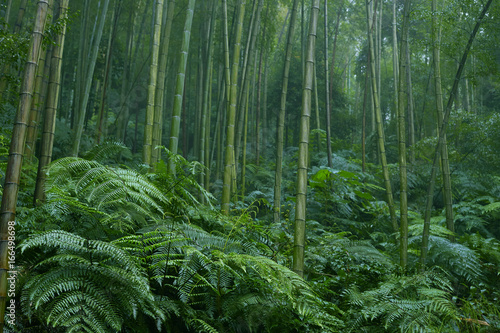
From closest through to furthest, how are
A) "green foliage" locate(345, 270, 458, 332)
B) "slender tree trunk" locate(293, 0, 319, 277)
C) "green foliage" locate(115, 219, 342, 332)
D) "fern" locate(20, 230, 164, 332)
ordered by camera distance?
"fern" locate(20, 230, 164, 332) → "green foliage" locate(115, 219, 342, 332) → "green foliage" locate(345, 270, 458, 332) → "slender tree trunk" locate(293, 0, 319, 277)

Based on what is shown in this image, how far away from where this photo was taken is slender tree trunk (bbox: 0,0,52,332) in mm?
1309

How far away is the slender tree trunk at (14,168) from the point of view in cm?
131

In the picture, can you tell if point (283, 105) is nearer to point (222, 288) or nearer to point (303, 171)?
point (303, 171)

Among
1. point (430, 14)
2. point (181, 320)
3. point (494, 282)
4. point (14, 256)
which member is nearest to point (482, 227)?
point (494, 282)

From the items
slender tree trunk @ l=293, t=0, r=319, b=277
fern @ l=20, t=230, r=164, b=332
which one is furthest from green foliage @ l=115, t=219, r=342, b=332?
slender tree trunk @ l=293, t=0, r=319, b=277

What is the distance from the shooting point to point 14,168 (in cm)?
139

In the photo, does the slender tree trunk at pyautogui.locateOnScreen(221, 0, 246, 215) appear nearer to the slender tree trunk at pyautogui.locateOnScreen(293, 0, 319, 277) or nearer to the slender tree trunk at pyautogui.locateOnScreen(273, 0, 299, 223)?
the slender tree trunk at pyautogui.locateOnScreen(273, 0, 299, 223)

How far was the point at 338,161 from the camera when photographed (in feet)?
24.3

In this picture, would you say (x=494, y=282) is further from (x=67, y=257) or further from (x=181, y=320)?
(x=67, y=257)

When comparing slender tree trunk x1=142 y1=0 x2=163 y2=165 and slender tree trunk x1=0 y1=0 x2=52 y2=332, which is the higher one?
slender tree trunk x1=142 y1=0 x2=163 y2=165

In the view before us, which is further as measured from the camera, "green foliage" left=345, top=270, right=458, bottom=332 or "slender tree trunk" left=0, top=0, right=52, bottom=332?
"green foliage" left=345, top=270, right=458, bottom=332

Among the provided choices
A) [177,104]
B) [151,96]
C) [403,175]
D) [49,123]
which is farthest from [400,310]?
[151,96]

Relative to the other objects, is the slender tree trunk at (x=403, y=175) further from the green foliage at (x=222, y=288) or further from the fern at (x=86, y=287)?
the fern at (x=86, y=287)

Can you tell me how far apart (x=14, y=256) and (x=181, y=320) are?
0.73m
